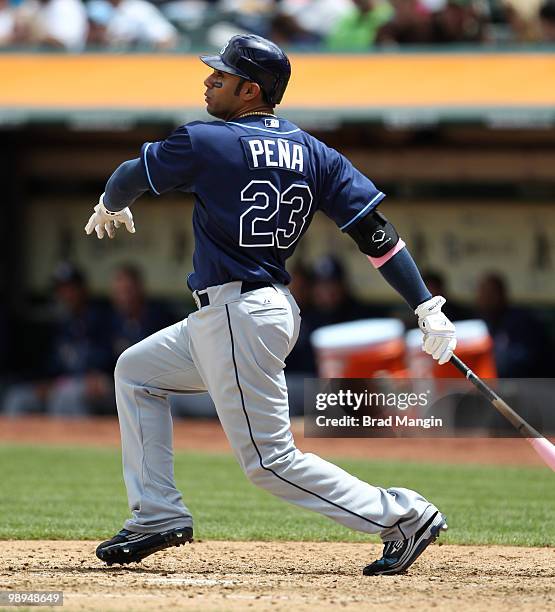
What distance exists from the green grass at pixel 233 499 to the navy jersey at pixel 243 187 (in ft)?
5.44

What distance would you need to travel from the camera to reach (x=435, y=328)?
453 cm

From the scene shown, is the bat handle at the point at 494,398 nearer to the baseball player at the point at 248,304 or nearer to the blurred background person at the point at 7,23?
the baseball player at the point at 248,304

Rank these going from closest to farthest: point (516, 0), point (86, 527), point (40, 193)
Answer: point (86, 527) → point (516, 0) → point (40, 193)

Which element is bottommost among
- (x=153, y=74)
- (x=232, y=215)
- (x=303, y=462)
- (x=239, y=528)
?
(x=239, y=528)

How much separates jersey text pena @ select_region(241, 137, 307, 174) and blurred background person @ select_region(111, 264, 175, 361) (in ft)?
20.7

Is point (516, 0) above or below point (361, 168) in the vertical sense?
above

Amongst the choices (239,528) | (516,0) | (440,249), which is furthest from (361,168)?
(239,528)

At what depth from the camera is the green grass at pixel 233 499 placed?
5.76 metres

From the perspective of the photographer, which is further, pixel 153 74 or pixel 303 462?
pixel 153 74

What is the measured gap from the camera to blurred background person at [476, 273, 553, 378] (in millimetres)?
9844

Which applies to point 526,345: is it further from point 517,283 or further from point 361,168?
point 361,168

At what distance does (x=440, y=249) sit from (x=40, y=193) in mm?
3730

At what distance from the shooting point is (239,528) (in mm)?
5859

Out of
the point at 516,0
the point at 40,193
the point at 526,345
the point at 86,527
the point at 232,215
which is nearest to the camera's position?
the point at 232,215
